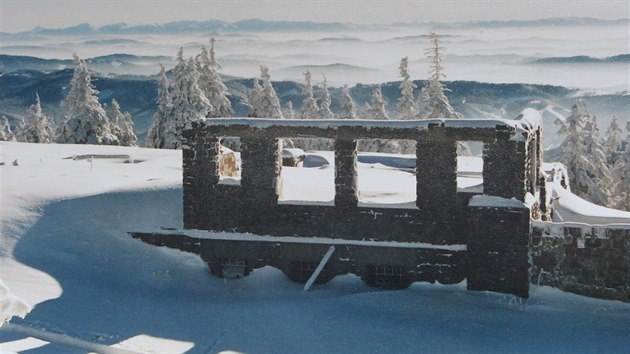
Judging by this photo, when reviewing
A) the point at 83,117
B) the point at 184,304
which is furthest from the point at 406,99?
the point at 184,304

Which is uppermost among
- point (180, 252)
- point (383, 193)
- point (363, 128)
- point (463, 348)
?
point (363, 128)

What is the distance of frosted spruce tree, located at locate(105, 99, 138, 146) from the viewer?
192 ft

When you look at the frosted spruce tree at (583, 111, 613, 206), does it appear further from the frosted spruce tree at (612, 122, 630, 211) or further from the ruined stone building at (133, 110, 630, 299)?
the ruined stone building at (133, 110, 630, 299)

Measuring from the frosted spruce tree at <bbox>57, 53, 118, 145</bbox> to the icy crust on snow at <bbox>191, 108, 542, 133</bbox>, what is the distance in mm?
31067

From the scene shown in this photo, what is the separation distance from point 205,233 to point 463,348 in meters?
6.66

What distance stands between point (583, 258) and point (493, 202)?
2.12 meters

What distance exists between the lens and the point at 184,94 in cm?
4534

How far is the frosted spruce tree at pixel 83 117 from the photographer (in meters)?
45.9

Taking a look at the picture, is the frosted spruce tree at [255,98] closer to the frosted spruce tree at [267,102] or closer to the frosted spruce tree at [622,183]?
the frosted spruce tree at [267,102]

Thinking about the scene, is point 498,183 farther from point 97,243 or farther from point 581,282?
point 97,243

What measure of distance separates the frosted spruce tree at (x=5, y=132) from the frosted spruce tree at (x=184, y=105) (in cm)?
3540

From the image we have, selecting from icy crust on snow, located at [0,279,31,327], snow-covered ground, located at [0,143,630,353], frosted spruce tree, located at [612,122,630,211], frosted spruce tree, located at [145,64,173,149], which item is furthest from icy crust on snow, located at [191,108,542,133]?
frosted spruce tree, located at [145,64,173,149]

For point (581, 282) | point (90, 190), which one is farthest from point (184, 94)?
point (581, 282)

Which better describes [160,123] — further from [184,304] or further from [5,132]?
[5,132]
